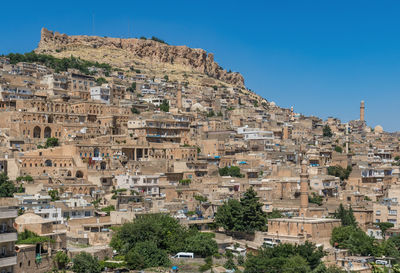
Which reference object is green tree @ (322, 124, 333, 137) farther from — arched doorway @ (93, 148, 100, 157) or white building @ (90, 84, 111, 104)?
arched doorway @ (93, 148, 100, 157)

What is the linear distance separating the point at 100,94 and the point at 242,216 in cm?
3053

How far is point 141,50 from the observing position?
363 ft

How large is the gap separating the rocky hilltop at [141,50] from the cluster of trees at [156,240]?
6620 cm

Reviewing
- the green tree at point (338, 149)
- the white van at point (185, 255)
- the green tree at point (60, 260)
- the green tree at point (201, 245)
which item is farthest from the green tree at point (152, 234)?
the green tree at point (338, 149)

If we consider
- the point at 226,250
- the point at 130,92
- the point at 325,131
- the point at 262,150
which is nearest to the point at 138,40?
the point at 130,92

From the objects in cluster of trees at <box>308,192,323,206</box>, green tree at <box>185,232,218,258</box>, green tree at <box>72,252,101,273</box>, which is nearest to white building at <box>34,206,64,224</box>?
green tree at <box>72,252,101,273</box>

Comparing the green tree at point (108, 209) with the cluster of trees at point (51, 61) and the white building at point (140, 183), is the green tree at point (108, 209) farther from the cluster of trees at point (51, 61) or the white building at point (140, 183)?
the cluster of trees at point (51, 61)

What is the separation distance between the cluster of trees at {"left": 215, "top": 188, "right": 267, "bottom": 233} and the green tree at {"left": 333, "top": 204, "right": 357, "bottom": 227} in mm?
5917

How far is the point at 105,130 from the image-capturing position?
54750 millimetres

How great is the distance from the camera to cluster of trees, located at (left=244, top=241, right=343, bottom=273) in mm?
31034

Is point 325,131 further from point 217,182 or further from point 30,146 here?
point 30,146

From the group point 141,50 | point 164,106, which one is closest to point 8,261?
point 164,106

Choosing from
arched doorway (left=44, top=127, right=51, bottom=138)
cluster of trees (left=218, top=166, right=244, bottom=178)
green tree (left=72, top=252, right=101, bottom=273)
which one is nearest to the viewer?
green tree (left=72, top=252, right=101, bottom=273)

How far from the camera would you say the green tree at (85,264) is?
27219 millimetres
